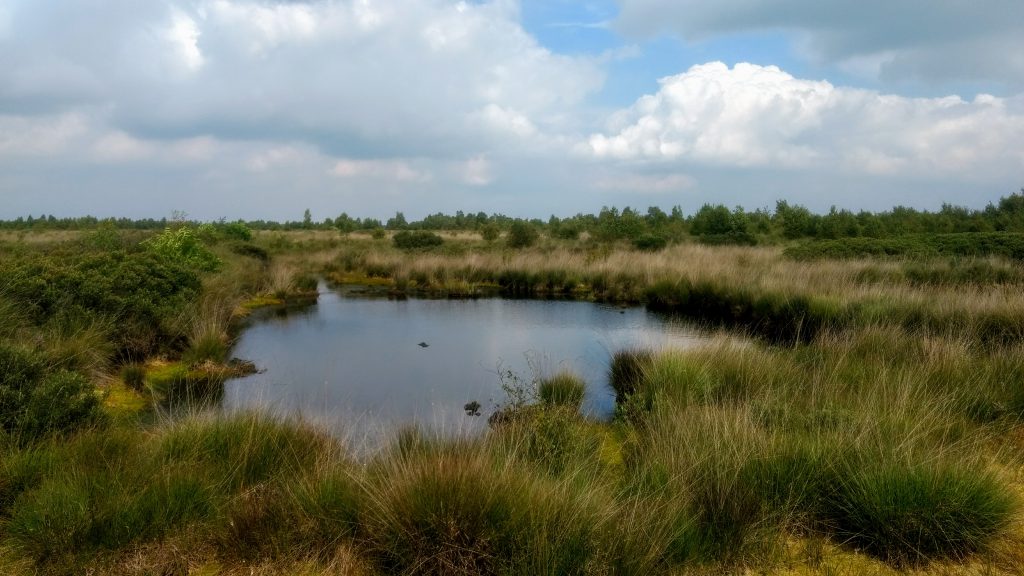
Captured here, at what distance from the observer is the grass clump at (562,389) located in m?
7.06

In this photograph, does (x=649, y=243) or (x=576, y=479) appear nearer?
(x=576, y=479)

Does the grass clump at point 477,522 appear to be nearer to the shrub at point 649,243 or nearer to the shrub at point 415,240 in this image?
the shrub at point 649,243

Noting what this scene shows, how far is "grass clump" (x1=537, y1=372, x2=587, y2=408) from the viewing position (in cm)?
706

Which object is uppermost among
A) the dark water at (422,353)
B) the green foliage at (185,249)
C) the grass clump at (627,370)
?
the green foliage at (185,249)

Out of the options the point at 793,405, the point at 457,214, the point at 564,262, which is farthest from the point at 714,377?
the point at 457,214

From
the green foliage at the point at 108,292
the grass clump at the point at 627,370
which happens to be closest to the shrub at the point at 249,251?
the green foliage at the point at 108,292

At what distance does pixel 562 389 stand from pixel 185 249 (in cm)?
1205

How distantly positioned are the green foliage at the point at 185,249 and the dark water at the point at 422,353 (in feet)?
6.27

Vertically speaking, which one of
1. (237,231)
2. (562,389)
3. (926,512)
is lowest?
(562,389)

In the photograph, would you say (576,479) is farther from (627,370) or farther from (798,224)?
(798,224)

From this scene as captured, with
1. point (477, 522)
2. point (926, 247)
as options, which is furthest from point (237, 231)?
point (477, 522)

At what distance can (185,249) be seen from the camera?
1534 centimetres

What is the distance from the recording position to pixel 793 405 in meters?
5.27

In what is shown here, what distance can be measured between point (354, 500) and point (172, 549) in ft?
3.14
